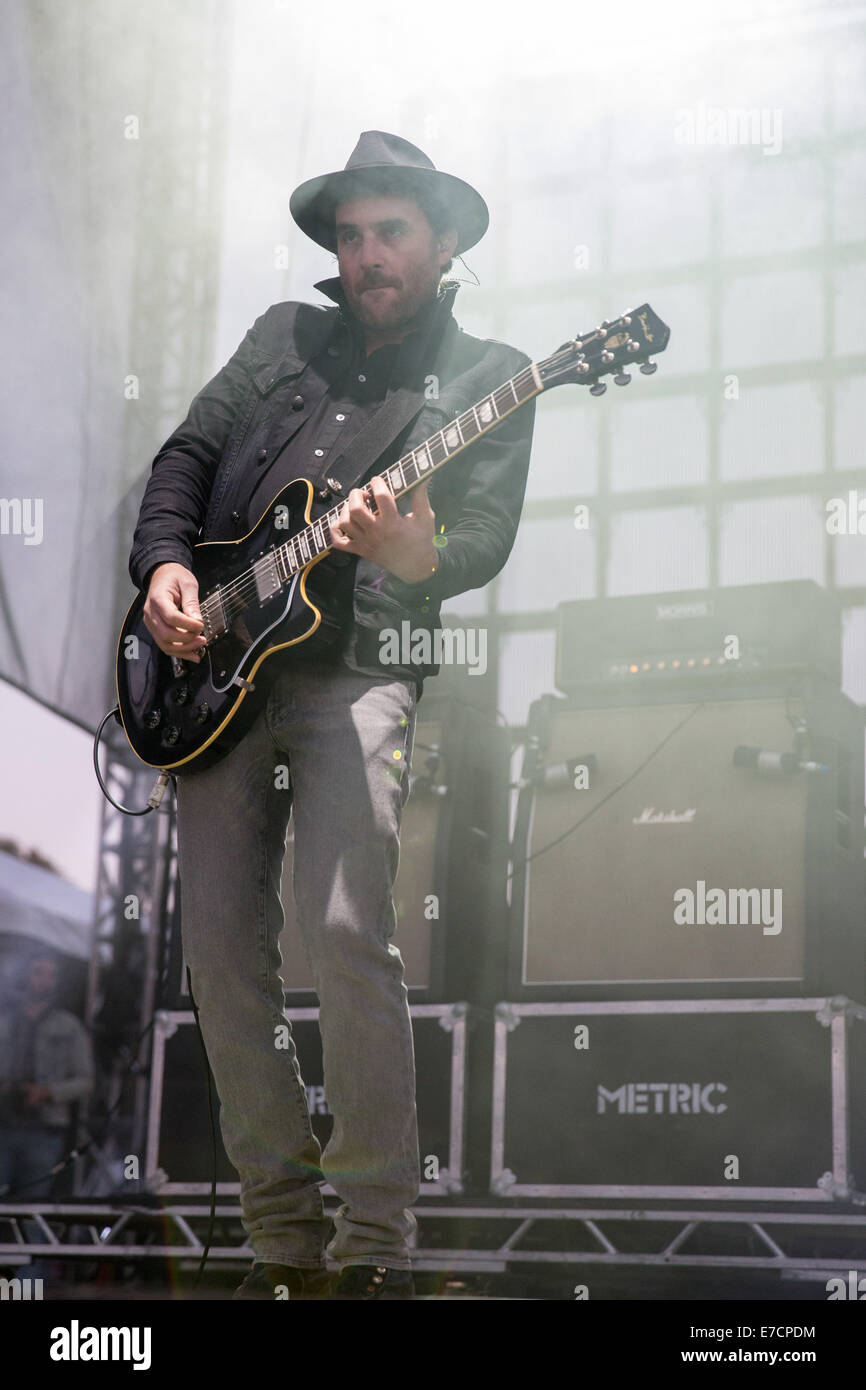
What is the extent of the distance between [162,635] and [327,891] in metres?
0.41

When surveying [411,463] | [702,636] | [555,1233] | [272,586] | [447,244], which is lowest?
[555,1233]

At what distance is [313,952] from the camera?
1.81 meters

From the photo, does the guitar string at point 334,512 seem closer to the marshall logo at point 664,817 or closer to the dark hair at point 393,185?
the dark hair at point 393,185

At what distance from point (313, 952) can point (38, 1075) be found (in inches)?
144

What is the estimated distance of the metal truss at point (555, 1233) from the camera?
286 centimetres

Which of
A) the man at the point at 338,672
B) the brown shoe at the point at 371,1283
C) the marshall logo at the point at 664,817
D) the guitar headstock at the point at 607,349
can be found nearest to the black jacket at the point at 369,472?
the man at the point at 338,672

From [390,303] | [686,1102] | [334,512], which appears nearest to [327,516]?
[334,512]

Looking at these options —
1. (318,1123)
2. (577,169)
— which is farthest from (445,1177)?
(577,169)

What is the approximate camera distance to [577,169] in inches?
150

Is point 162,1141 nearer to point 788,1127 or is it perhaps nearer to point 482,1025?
point 482,1025

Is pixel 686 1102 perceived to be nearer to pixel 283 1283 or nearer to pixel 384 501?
pixel 283 1283

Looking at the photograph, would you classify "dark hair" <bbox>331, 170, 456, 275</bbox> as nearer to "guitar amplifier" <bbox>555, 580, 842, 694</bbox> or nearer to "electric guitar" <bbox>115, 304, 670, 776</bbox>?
"electric guitar" <bbox>115, 304, 670, 776</bbox>

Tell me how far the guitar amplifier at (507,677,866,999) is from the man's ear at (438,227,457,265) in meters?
1.44

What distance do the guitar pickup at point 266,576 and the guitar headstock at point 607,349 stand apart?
1.41 feet
